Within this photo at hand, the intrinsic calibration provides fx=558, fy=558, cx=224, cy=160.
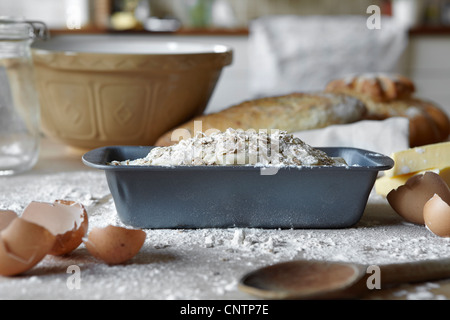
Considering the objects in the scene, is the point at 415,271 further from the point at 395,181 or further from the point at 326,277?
the point at 395,181

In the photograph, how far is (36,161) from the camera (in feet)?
4.21

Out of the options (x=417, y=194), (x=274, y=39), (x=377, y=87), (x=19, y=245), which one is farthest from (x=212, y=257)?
(x=274, y=39)

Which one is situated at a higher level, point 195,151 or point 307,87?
point 195,151

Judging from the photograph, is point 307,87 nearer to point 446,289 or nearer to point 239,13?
point 239,13

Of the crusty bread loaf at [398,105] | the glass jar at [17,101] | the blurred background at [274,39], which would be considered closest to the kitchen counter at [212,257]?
the glass jar at [17,101]

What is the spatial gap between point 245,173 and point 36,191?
1.54ft

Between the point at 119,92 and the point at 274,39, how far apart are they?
74.1 inches

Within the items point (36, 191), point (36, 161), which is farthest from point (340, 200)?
point (36, 161)

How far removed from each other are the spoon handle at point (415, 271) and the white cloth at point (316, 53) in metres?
2.39

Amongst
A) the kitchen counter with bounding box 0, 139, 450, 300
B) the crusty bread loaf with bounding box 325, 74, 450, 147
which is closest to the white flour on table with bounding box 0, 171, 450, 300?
the kitchen counter with bounding box 0, 139, 450, 300

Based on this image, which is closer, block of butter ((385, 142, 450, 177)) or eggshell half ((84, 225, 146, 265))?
eggshell half ((84, 225, 146, 265))

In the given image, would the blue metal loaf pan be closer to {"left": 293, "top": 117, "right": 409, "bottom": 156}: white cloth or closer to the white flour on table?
the white flour on table

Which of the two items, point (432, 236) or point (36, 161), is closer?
point (432, 236)

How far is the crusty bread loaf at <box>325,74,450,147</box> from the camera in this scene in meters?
1.39
